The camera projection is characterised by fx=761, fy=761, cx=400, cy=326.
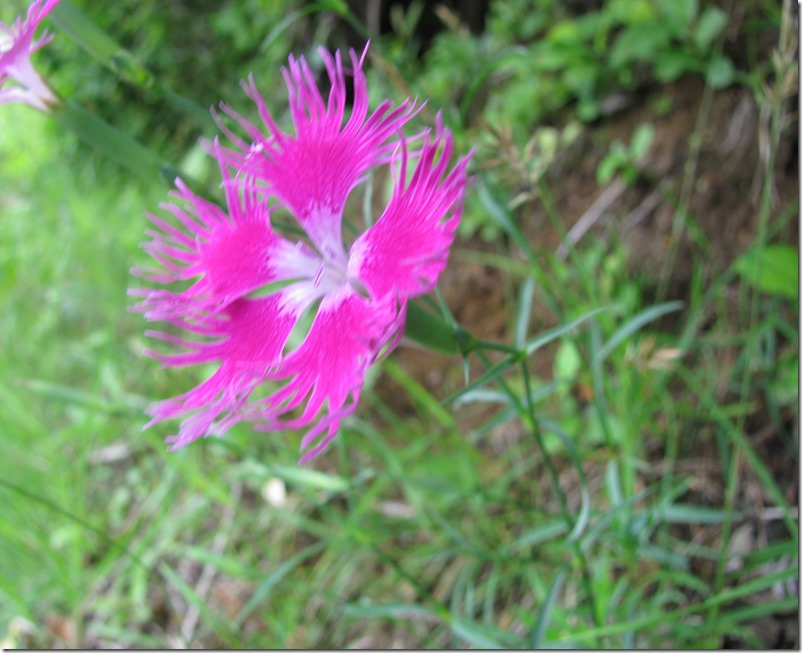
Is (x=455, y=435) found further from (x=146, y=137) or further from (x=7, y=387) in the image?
(x=146, y=137)

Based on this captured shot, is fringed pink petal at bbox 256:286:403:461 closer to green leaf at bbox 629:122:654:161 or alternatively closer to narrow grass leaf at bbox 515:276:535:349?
narrow grass leaf at bbox 515:276:535:349

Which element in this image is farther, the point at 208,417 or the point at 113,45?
the point at 113,45

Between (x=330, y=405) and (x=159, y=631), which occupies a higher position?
(x=330, y=405)

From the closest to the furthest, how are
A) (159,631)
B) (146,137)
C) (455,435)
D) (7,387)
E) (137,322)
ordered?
(455,435) < (159,631) < (7,387) < (137,322) < (146,137)

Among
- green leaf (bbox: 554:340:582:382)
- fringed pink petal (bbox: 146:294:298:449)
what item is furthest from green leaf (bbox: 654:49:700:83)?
fringed pink petal (bbox: 146:294:298:449)

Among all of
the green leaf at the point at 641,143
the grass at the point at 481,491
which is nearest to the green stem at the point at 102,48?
the grass at the point at 481,491

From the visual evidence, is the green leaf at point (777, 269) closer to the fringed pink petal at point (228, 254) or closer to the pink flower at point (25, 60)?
the fringed pink petal at point (228, 254)

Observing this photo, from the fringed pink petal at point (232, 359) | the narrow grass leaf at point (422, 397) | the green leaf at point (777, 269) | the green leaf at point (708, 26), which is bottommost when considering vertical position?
the narrow grass leaf at point (422, 397)

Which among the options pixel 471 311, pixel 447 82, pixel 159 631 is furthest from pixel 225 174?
pixel 447 82
